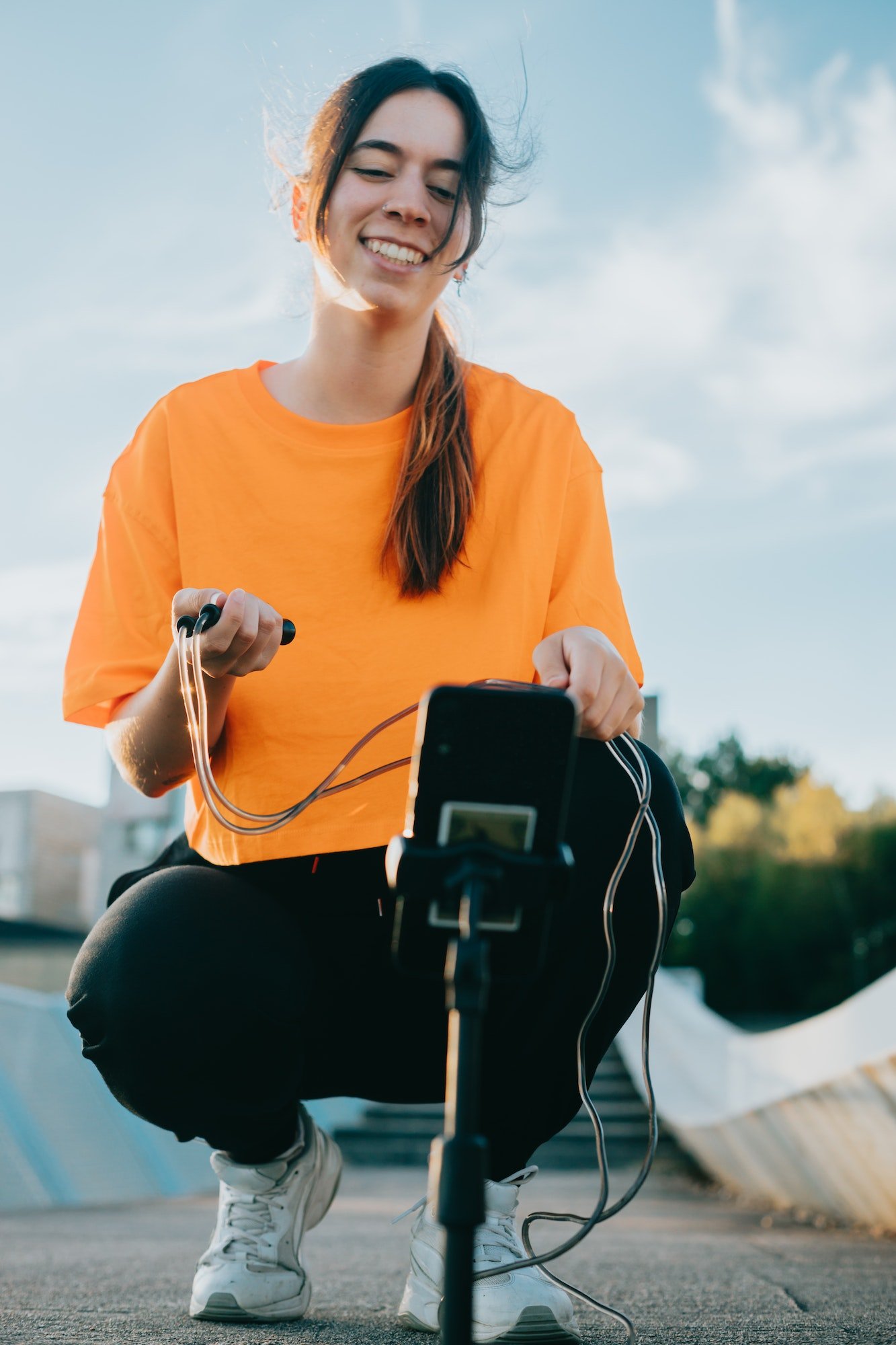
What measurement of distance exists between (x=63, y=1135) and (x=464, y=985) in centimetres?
516

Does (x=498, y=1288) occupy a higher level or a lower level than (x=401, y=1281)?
higher

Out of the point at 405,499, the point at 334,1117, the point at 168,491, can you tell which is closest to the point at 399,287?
the point at 405,499

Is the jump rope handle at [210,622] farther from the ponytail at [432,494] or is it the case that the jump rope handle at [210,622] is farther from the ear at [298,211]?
the ear at [298,211]

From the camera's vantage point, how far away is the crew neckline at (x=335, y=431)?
1.73m

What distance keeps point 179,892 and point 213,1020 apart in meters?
0.15

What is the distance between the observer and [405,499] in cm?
164

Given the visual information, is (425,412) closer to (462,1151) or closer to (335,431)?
(335,431)

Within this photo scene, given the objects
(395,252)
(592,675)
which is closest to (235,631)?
(592,675)

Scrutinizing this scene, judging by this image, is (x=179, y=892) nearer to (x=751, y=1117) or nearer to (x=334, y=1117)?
(x=751, y=1117)

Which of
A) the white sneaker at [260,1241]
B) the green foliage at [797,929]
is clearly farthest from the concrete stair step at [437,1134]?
the green foliage at [797,929]

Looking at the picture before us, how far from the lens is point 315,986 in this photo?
155 centimetres

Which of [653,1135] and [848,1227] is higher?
[653,1135]

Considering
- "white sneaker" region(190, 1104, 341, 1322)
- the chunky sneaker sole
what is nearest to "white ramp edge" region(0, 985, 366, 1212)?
"white sneaker" region(190, 1104, 341, 1322)

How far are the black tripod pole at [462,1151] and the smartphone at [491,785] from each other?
7cm
